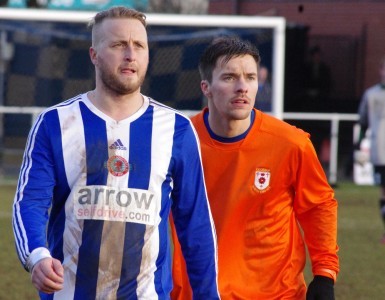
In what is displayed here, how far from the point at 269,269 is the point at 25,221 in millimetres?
1495

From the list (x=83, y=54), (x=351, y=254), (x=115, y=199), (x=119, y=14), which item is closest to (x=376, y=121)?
(x=351, y=254)

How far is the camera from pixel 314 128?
18.4m

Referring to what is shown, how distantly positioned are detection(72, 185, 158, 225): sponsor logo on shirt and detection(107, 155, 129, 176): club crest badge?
6 cm

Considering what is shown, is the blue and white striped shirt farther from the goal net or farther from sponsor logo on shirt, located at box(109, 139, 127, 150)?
the goal net

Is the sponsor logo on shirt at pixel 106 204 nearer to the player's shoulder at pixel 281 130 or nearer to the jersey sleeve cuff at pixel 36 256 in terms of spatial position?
the jersey sleeve cuff at pixel 36 256

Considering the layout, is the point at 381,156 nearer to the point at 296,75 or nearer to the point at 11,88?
the point at 11,88

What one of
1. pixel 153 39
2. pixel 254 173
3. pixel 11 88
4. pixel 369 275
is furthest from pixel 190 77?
pixel 254 173

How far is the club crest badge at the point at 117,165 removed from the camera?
402 centimetres

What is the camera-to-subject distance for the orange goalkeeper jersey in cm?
496

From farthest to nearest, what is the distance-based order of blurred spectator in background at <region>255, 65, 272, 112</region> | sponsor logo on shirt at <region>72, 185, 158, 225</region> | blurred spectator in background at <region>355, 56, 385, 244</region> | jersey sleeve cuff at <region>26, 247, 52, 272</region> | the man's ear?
blurred spectator in background at <region>255, 65, 272, 112</region> → blurred spectator in background at <region>355, 56, 385, 244</region> → the man's ear → sponsor logo on shirt at <region>72, 185, 158, 225</region> → jersey sleeve cuff at <region>26, 247, 52, 272</region>

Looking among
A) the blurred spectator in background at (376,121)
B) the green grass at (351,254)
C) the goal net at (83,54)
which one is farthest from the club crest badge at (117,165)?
the goal net at (83,54)

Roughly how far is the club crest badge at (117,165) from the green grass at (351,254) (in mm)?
4506

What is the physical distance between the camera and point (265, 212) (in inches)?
197

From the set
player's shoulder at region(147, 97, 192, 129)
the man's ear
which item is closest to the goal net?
the man's ear
